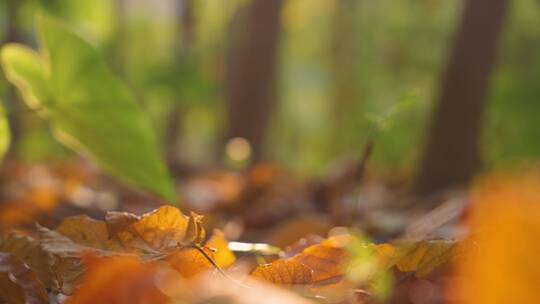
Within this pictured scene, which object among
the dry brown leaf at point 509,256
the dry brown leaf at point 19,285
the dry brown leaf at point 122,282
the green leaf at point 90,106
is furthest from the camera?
the green leaf at point 90,106

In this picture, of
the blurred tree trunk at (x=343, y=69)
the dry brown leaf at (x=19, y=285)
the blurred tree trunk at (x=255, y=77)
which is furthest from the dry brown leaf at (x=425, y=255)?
the blurred tree trunk at (x=343, y=69)

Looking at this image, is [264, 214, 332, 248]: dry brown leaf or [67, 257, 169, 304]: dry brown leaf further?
[264, 214, 332, 248]: dry brown leaf

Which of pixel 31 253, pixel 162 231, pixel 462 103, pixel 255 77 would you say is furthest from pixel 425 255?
pixel 255 77

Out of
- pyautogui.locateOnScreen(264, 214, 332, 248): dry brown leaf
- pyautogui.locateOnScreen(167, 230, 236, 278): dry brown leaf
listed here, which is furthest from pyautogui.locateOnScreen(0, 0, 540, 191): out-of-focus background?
pyautogui.locateOnScreen(167, 230, 236, 278): dry brown leaf

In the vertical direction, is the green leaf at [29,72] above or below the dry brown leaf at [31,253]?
above

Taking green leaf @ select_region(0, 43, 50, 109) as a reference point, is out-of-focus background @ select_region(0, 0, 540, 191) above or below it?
above

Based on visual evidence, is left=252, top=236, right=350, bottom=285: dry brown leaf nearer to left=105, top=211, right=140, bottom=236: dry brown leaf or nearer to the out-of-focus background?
left=105, top=211, right=140, bottom=236: dry brown leaf

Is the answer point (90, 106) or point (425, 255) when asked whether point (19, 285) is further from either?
point (90, 106)

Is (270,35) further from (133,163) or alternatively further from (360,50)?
(360,50)

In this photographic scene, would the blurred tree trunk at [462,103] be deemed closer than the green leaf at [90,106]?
No

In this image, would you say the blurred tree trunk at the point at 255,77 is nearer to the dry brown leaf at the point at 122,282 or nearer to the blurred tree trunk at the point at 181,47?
the blurred tree trunk at the point at 181,47
